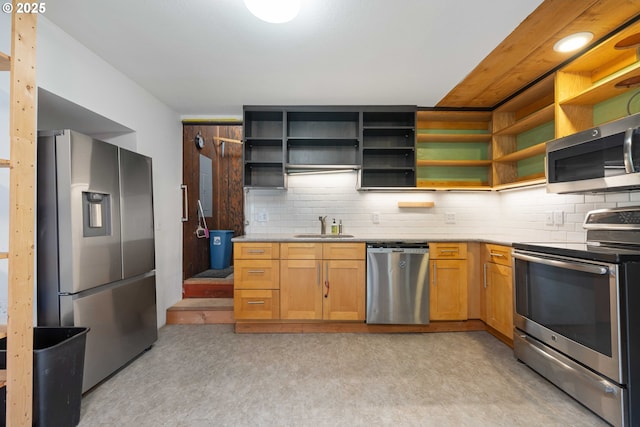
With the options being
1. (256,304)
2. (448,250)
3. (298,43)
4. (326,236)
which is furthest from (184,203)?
(448,250)

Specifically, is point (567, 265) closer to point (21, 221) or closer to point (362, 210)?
point (362, 210)

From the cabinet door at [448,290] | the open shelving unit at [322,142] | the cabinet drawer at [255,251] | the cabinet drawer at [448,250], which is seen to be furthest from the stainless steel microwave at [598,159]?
the cabinet drawer at [255,251]

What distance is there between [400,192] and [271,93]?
1.81 meters

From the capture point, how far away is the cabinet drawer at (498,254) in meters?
2.52

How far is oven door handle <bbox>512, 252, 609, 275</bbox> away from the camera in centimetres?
161

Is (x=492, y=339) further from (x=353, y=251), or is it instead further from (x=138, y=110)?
(x=138, y=110)

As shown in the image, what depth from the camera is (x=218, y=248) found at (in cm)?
439

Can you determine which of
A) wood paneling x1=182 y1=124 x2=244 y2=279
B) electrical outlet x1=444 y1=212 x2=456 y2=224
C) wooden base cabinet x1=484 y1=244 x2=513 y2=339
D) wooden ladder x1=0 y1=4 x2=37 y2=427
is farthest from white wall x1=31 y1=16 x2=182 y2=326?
wooden base cabinet x1=484 y1=244 x2=513 y2=339

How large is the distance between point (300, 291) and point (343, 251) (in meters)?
0.58

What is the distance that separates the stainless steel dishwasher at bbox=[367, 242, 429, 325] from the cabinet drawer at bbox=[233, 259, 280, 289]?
36.4 inches

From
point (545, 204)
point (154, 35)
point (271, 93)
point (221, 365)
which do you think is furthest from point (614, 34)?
point (221, 365)

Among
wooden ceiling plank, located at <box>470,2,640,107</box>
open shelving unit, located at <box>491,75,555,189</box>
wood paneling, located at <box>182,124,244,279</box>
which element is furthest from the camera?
wood paneling, located at <box>182,124,244,279</box>

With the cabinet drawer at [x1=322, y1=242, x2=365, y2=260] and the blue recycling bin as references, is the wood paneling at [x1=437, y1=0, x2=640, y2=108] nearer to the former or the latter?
the cabinet drawer at [x1=322, y1=242, x2=365, y2=260]

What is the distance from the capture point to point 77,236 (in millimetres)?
1811
